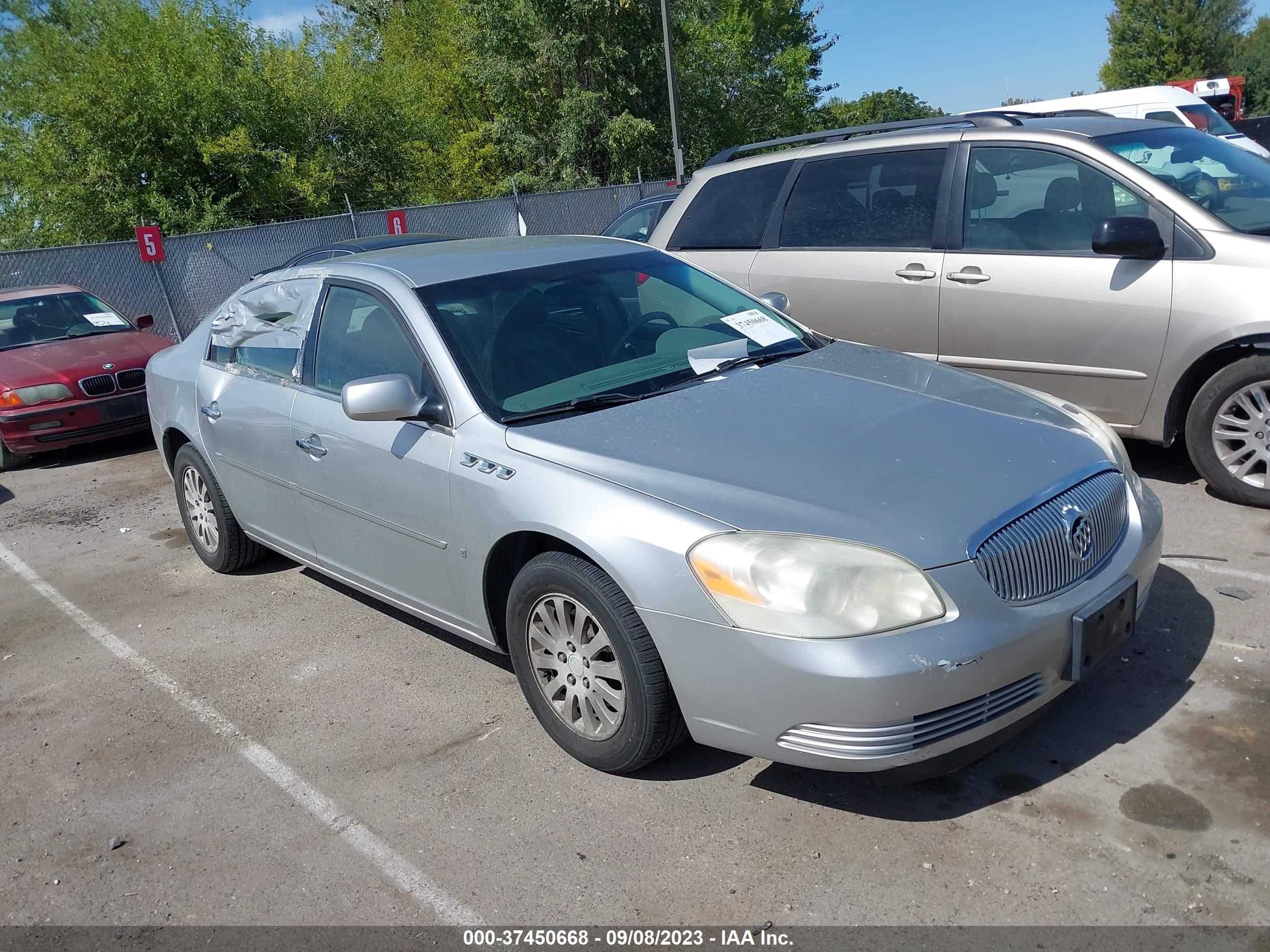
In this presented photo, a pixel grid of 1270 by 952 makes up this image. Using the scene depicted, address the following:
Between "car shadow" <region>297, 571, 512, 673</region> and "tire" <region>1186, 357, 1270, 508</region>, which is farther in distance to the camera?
"tire" <region>1186, 357, 1270, 508</region>

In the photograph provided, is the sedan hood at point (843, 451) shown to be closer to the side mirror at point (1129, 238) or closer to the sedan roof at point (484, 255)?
the sedan roof at point (484, 255)

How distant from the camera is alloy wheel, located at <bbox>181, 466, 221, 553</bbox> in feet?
18.4

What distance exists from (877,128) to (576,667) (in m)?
4.60

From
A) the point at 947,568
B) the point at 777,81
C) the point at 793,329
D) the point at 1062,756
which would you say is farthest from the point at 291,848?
the point at 777,81

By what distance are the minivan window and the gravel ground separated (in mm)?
12876

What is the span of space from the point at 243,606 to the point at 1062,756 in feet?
12.9

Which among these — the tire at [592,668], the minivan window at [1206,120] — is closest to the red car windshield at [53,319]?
the tire at [592,668]

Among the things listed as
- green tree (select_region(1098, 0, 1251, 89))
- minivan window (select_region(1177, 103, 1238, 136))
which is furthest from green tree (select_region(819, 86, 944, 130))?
minivan window (select_region(1177, 103, 1238, 136))

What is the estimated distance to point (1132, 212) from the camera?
524cm

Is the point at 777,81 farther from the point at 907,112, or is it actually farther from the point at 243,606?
the point at 243,606

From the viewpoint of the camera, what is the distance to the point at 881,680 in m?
2.66

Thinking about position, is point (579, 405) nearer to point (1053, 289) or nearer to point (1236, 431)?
point (1053, 289)

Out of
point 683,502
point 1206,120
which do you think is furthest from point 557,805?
point 1206,120

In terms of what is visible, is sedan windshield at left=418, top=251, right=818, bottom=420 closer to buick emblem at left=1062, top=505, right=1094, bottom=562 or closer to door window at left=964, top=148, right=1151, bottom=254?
buick emblem at left=1062, top=505, right=1094, bottom=562
